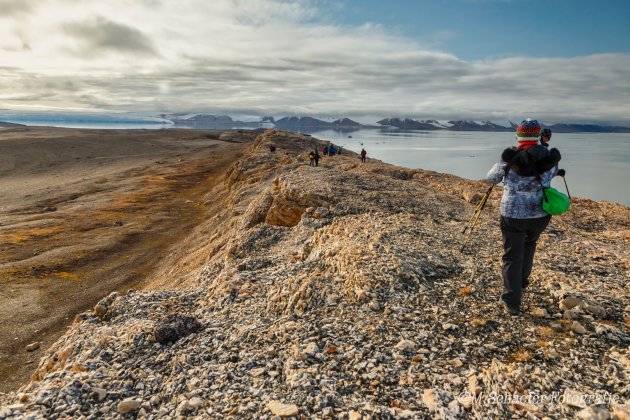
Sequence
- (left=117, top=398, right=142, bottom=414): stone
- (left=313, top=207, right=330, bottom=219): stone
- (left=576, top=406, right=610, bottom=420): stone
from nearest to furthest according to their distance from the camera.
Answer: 1. (left=576, top=406, right=610, bottom=420): stone
2. (left=117, top=398, right=142, bottom=414): stone
3. (left=313, top=207, right=330, bottom=219): stone

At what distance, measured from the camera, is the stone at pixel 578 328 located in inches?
307

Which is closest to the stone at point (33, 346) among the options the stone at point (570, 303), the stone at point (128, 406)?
the stone at point (128, 406)

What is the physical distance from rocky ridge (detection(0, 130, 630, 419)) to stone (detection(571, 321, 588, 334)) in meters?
0.03

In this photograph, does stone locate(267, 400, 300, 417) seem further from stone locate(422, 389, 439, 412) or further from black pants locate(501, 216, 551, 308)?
black pants locate(501, 216, 551, 308)

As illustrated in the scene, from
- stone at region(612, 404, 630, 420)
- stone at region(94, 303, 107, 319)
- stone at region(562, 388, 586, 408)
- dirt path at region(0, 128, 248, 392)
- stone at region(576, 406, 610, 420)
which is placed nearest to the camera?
stone at region(612, 404, 630, 420)

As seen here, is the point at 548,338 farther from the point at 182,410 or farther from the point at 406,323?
the point at 182,410

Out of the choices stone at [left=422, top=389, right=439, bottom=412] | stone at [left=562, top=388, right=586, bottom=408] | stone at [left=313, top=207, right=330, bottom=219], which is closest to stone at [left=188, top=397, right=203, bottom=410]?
stone at [left=422, top=389, right=439, bottom=412]

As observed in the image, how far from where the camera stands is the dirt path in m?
23.0

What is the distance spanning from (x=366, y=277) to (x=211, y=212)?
4219 cm

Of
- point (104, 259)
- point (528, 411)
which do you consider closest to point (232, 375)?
point (528, 411)

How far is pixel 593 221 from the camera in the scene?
24.1m

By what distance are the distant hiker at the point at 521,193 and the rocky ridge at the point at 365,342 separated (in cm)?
113

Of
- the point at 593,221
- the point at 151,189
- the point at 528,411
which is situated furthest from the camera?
the point at 151,189

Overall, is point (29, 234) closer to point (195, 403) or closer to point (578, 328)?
point (195, 403)
